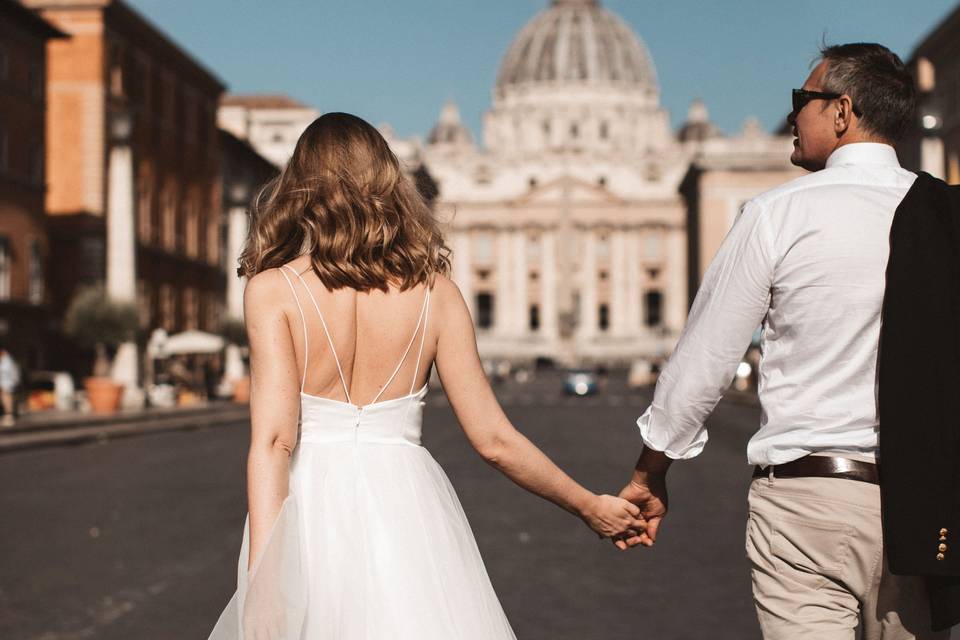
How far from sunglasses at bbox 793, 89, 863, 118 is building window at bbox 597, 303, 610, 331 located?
462ft

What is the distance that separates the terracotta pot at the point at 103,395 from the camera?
107 feet

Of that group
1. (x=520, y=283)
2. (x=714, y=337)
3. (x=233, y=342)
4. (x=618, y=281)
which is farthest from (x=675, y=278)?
(x=714, y=337)

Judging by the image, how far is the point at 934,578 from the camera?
346 cm

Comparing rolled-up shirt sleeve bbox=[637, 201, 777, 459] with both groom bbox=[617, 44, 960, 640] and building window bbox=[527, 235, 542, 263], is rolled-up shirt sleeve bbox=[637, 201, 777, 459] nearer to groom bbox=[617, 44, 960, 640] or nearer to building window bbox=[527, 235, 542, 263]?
groom bbox=[617, 44, 960, 640]

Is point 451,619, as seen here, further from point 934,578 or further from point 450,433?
point 450,433

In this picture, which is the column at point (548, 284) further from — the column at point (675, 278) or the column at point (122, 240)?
the column at point (122, 240)

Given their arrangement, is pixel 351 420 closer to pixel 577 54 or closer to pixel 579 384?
pixel 579 384

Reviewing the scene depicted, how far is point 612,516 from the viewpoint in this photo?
14.3 ft

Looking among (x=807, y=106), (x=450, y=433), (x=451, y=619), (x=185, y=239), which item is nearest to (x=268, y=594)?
(x=451, y=619)

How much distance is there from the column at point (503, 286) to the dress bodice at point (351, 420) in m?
139

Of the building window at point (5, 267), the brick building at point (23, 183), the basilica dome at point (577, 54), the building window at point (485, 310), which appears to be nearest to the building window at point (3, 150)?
the brick building at point (23, 183)

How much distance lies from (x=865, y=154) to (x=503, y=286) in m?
141

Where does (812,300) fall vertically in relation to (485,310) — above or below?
below

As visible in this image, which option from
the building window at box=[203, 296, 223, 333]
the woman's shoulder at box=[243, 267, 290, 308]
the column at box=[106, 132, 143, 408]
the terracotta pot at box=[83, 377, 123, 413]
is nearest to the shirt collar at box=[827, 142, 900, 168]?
the woman's shoulder at box=[243, 267, 290, 308]
